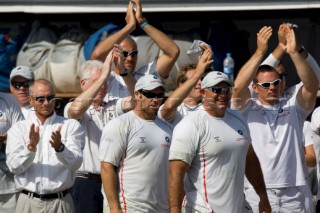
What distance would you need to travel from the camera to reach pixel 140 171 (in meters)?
7.55

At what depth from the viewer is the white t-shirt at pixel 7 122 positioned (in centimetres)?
830

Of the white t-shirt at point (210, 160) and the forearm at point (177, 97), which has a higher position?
the forearm at point (177, 97)

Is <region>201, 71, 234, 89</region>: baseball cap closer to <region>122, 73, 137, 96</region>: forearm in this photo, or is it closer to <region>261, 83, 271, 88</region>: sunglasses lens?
<region>261, 83, 271, 88</region>: sunglasses lens

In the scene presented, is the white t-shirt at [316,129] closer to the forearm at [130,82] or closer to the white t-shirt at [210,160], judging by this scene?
the white t-shirt at [210,160]

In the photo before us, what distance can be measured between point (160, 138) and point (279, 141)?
1.03 m

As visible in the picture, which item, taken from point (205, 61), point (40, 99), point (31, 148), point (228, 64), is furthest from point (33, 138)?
point (228, 64)

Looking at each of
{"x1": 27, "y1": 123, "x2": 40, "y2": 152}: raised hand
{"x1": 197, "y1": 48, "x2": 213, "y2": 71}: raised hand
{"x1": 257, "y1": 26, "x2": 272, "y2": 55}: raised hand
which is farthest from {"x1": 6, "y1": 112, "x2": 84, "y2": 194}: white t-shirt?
{"x1": 257, "y1": 26, "x2": 272, "y2": 55}: raised hand

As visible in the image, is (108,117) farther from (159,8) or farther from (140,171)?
(159,8)

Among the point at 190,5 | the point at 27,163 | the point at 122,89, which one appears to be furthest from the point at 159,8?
the point at 27,163

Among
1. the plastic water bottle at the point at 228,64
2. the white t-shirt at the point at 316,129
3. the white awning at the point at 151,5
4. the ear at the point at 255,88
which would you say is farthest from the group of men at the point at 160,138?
the white awning at the point at 151,5

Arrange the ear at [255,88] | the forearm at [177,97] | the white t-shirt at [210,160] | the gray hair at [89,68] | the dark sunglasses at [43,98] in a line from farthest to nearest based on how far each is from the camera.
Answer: the gray hair at [89,68] → the ear at [255,88] → the dark sunglasses at [43,98] → the forearm at [177,97] → the white t-shirt at [210,160]

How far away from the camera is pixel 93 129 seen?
326 inches

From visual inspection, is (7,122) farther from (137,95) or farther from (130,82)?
(137,95)

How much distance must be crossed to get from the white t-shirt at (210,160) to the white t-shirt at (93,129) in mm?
1029
